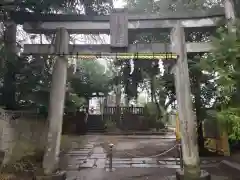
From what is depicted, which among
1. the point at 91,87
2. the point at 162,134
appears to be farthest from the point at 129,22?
the point at 162,134

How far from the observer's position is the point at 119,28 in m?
7.46

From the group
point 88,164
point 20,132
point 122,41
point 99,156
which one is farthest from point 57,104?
point 99,156

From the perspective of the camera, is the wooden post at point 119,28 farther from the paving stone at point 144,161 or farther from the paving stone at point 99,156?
the paving stone at point 99,156

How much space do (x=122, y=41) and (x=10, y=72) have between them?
4111 millimetres

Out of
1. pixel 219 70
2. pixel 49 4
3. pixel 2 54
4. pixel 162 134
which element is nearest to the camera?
pixel 219 70

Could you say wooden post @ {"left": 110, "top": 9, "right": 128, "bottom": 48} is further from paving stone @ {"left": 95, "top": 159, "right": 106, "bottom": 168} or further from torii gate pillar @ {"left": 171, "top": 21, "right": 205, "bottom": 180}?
paving stone @ {"left": 95, "top": 159, "right": 106, "bottom": 168}

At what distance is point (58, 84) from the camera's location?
730 cm

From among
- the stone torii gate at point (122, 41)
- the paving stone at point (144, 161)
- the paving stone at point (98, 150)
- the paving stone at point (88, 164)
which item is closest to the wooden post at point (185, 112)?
the stone torii gate at point (122, 41)

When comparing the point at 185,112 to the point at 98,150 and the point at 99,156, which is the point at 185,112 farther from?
the point at 98,150

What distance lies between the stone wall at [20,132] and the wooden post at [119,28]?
161 inches

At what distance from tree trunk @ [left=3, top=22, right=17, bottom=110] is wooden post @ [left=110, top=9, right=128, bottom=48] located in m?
3.37

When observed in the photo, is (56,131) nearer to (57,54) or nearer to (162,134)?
(57,54)

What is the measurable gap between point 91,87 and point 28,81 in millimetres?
12553

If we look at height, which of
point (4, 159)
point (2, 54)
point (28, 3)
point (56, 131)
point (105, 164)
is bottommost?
point (105, 164)
